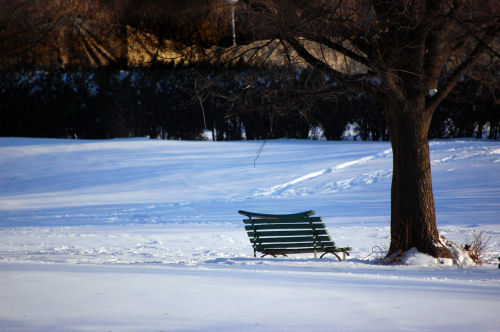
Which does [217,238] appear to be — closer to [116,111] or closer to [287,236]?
[287,236]

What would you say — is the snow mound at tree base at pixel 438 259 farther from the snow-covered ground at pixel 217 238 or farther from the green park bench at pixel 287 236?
the green park bench at pixel 287 236

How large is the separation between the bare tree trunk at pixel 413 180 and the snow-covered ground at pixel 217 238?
0.89 ft

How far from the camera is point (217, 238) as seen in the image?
348 inches

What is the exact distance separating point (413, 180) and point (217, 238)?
369 centimetres

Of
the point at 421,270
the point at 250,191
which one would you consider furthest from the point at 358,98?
the point at 421,270

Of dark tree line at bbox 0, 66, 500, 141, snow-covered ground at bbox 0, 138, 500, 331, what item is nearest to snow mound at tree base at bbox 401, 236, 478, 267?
snow-covered ground at bbox 0, 138, 500, 331

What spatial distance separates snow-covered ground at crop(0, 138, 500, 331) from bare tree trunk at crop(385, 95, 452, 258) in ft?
0.89

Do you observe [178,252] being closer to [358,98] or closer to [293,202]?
[293,202]

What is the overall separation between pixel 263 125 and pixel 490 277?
15.7 m

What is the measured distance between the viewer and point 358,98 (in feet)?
63.5

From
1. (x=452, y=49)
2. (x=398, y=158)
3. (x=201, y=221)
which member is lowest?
(x=201, y=221)

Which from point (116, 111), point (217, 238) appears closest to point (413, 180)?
point (217, 238)

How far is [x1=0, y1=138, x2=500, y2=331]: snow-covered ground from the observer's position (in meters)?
3.35

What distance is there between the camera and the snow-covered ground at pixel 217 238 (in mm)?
3348
